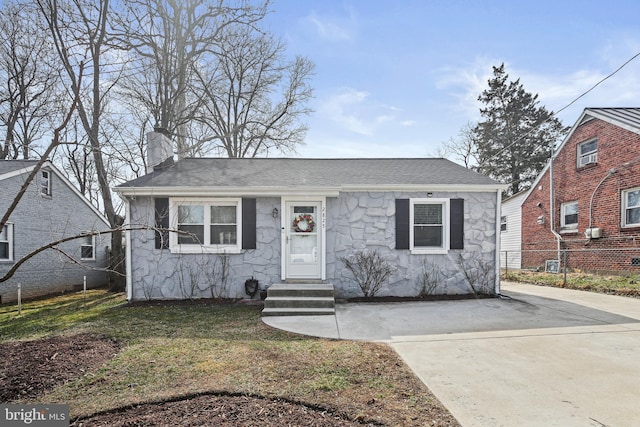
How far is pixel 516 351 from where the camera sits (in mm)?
4043

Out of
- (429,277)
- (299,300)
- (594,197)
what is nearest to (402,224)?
(429,277)

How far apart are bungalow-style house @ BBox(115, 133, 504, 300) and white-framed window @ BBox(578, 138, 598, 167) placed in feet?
22.2

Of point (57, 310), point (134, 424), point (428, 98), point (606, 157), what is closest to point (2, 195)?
point (57, 310)

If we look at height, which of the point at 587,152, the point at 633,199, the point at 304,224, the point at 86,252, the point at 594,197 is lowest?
the point at 86,252

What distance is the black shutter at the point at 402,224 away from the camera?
773 cm

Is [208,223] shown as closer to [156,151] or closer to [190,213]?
[190,213]

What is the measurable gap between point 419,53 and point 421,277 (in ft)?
19.5

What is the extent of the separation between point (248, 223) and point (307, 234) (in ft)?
4.61

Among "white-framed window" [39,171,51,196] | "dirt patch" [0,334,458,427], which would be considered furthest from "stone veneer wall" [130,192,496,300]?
"white-framed window" [39,171,51,196]

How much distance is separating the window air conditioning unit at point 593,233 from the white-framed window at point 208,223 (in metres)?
11.5

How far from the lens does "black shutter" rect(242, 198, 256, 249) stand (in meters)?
7.63

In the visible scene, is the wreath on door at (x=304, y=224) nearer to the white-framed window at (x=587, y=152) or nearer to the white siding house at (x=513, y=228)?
the white-framed window at (x=587, y=152)

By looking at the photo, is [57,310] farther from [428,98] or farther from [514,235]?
→ [514,235]

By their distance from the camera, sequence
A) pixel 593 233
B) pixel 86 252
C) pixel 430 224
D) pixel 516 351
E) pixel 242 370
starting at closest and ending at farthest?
pixel 242 370 → pixel 516 351 → pixel 430 224 → pixel 593 233 → pixel 86 252
